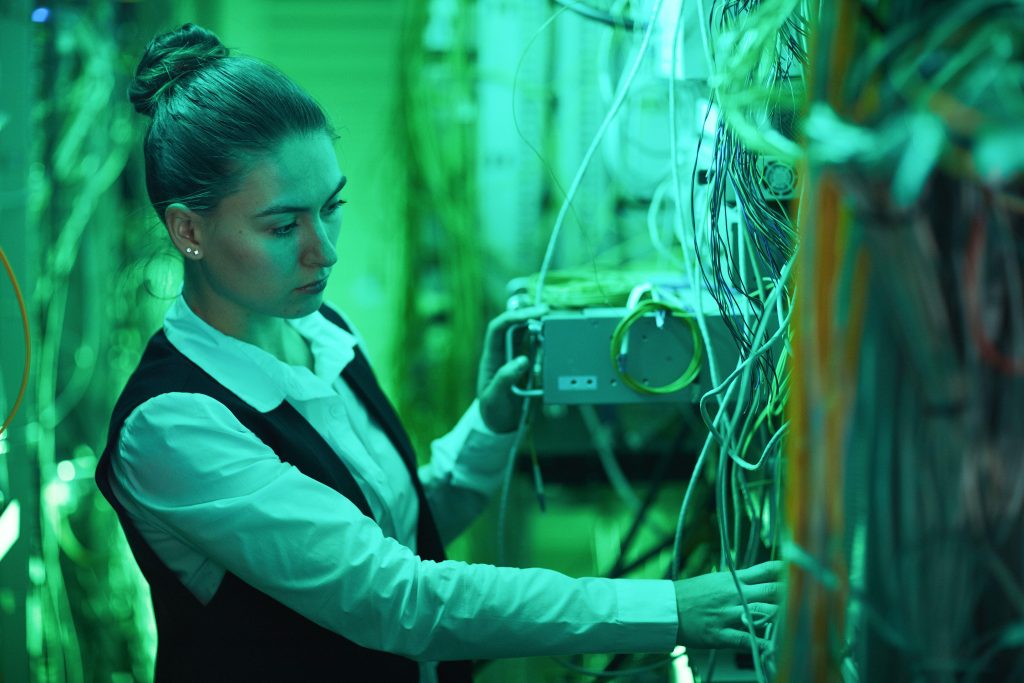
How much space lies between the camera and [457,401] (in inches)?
93.4

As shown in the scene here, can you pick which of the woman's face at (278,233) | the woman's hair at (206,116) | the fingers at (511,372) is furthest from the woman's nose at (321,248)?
the fingers at (511,372)

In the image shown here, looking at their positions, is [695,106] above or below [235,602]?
above

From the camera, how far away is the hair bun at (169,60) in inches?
44.8

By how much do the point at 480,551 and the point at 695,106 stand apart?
133 centimetres

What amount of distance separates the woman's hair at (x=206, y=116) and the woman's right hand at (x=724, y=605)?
71 centimetres

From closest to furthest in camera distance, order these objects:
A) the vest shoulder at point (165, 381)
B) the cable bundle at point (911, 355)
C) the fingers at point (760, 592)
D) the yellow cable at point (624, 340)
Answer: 1. the cable bundle at point (911, 355)
2. the fingers at point (760, 592)
3. the vest shoulder at point (165, 381)
4. the yellow cable at point (624, 340)

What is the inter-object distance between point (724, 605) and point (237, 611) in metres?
0.58

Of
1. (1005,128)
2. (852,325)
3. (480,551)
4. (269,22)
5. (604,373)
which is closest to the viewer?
(1005,128)

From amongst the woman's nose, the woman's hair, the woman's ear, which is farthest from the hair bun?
the woman's nose

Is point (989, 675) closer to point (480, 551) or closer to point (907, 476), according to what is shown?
point (907, 476)

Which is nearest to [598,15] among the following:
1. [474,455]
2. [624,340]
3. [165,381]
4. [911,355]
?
[624,340]

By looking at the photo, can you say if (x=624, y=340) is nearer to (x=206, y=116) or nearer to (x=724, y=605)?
(x=724, y=605)

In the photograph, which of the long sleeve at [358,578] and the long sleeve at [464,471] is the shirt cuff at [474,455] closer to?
the long sleeve at [464,471]

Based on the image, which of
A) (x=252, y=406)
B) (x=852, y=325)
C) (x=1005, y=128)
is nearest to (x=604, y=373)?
(x=252, y=406)
